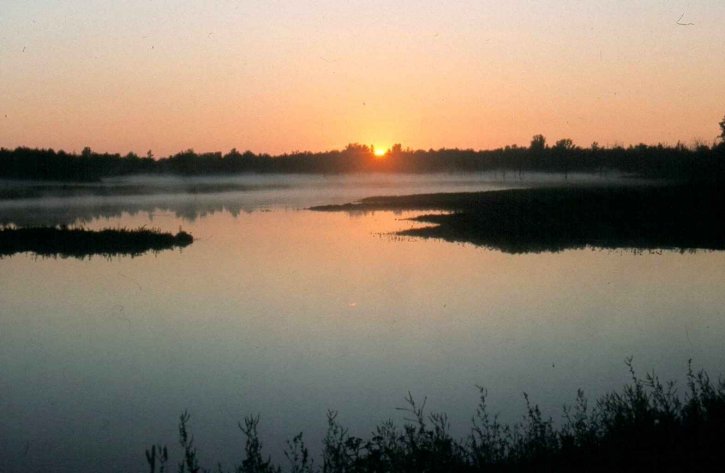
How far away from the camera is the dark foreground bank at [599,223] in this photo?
103ft

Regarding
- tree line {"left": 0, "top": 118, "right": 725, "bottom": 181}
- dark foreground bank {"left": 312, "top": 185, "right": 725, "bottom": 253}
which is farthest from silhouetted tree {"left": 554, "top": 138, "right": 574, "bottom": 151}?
dark foreground bank {"left": 312, "top": 185, "right": 725, "bottom": 253}

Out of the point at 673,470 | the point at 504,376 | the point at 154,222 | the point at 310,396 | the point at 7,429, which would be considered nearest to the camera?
the point at 673,470

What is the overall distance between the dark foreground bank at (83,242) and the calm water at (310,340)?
338cm

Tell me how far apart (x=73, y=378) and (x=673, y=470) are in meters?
10.9

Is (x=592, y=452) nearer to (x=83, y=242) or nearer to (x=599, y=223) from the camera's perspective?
(x=83, y=242)

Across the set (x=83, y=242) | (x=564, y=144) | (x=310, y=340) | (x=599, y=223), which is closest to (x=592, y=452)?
(x=310, y=340)

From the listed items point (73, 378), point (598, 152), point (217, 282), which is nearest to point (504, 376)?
point (73, 378)

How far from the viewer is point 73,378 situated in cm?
1314

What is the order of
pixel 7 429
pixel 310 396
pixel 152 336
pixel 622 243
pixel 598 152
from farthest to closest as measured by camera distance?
1. pixel 598 152
2. pixel 622 243
3. pixel 152 336
4. pixel 310 396
5. pixel 7 429

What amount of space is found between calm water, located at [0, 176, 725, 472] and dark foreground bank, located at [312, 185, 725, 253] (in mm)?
3782

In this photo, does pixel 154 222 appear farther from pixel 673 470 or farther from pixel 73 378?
pixel 673 470

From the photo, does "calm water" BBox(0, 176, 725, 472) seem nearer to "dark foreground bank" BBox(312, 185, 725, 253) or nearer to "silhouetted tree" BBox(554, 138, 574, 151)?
"dark foreground bank" BBox(312, 185, 725, 253)

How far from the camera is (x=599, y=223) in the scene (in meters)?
37.3

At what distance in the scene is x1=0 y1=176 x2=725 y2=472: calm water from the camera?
429 inches
